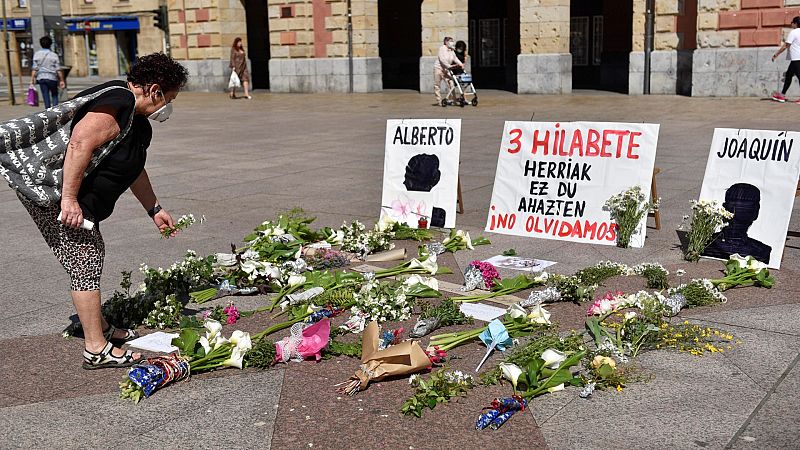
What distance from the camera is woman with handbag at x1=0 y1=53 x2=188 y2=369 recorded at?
4512 millimetres

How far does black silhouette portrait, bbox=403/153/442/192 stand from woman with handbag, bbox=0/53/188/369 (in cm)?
374

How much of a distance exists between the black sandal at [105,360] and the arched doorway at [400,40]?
31525 millimetres

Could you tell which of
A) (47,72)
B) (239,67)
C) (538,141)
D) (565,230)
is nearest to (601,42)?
(239,67)

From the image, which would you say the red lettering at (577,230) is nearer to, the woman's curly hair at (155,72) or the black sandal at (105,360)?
the woman's curly hair at (155,72)

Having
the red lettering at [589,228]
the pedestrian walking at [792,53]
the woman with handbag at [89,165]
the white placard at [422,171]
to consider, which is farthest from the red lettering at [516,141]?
the pedestrian walking at [792,53]

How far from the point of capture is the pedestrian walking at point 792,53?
63.9ft

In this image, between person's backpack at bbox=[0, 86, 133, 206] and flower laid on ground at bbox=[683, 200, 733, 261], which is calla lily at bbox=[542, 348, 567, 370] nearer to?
person's backpack at bbox=[0, 86, 133, 206]

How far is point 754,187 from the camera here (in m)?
6.97

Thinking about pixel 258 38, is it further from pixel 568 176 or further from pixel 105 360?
pixel 105 360

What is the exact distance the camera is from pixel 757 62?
70.1 feet

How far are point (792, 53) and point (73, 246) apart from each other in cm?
1847

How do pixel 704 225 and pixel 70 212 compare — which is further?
pixel 704 225

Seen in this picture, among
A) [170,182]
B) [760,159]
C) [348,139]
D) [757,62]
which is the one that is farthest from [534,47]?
[760,159]

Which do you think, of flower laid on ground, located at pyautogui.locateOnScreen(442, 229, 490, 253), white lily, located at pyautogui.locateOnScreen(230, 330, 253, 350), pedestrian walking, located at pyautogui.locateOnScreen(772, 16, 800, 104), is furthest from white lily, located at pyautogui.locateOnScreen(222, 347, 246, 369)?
pedestrian walking, located at pyautogui.locateOnScreen(772, 16, 800, 104)
